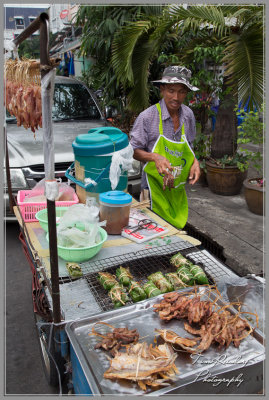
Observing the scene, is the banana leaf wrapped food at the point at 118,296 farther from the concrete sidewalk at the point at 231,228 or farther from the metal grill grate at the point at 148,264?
the concrete sidewalk at the point at 231,228

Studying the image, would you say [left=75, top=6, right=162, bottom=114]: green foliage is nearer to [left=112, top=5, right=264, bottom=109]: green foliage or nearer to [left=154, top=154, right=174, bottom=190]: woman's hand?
[left=112, top=5, right=264, bottom=109]: green foliage

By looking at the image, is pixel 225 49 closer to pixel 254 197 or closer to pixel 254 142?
pixel 254 142

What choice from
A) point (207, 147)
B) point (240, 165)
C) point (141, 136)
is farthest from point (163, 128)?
point (207, 147)

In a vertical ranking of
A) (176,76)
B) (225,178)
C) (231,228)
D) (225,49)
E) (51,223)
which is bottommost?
(231,228)

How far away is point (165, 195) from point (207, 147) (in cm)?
422

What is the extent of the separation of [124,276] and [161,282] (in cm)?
24

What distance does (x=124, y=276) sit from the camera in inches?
84.4

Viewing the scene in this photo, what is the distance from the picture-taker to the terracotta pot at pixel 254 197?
17.7 feet

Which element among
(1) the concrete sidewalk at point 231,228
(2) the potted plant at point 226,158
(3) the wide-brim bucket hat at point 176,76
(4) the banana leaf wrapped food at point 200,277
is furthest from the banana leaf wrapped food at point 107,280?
(2) the potted plant at point 226,158

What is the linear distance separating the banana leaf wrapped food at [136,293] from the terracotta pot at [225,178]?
468 centimetres

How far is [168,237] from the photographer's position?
266 centimetres

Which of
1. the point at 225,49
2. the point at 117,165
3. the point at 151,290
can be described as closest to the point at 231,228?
the point at 225,49

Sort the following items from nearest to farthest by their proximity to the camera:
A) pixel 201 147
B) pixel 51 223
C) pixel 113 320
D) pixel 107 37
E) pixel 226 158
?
pixel 51 223
pixel 113 320
pixel 226 158
pixel 201 147
pixel 107 37

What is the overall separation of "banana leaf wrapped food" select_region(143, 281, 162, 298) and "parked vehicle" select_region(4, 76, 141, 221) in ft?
8.97
